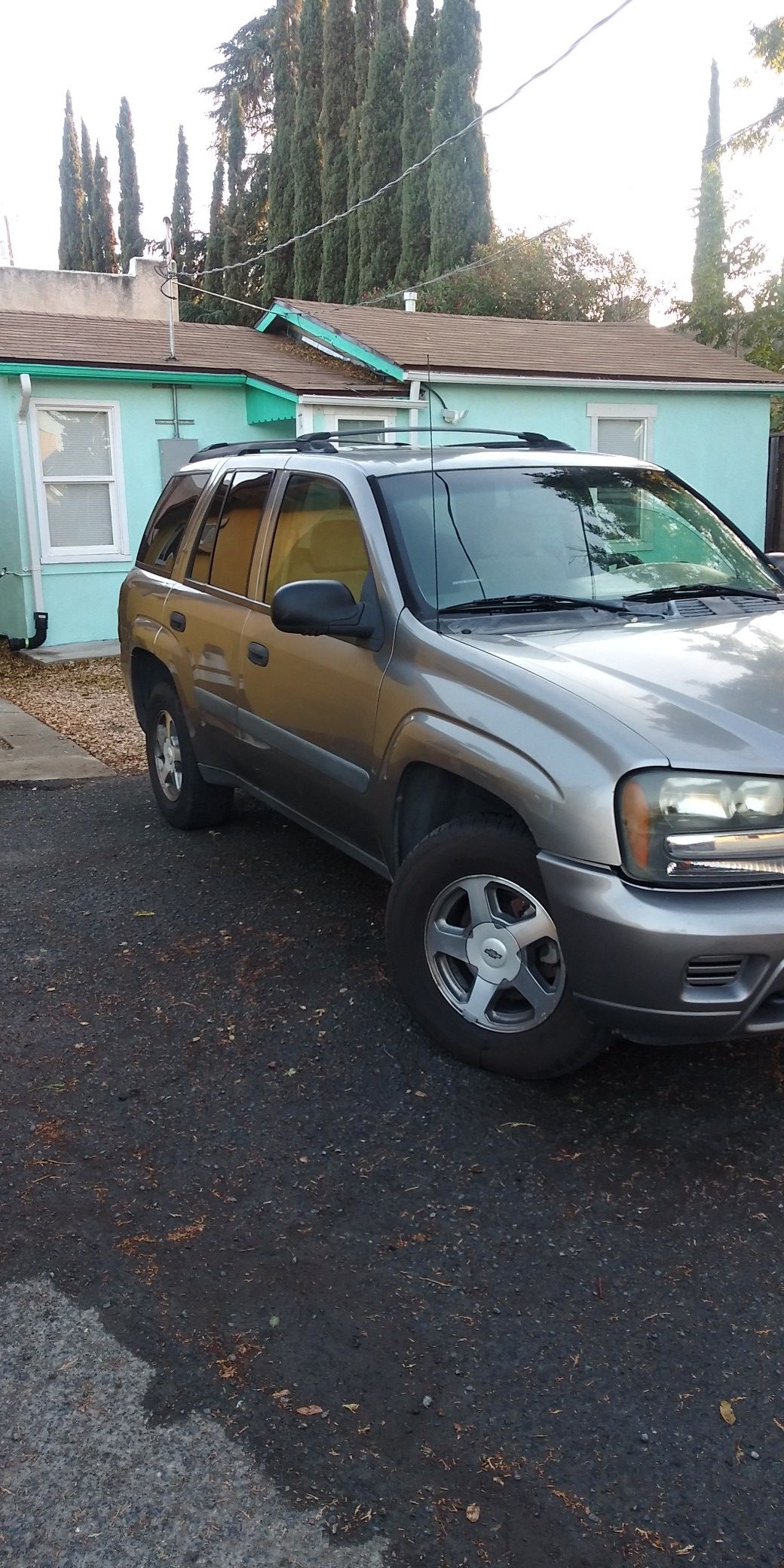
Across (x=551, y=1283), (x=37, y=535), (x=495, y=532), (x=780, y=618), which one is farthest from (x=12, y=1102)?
(x=37, y=535)

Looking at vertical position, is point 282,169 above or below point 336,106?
below

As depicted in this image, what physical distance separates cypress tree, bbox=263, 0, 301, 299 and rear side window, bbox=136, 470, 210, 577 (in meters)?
36.0

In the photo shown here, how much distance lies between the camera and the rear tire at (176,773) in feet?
20.6

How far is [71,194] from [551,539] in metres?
61.8

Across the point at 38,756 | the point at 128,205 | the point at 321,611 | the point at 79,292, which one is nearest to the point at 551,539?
the point at 321,611

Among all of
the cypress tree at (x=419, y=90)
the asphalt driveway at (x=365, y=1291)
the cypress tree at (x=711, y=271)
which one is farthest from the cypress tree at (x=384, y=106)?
the asphalt driveway at (x=365, y=1291)

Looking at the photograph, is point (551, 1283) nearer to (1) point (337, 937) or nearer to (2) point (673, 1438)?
(2) point (673, 1438)

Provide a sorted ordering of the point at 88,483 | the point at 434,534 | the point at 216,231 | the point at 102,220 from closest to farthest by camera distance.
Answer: the point at 434,534, the point at 88,483, the point at 216,231, the point at 102,220

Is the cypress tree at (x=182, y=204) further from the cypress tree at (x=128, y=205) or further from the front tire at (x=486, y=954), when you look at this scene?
the front tire at (x=486, y=954)

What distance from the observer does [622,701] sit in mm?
3291

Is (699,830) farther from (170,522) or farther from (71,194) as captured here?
(71,194)

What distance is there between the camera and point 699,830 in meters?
3.06

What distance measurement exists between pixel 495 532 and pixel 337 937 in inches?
68.4

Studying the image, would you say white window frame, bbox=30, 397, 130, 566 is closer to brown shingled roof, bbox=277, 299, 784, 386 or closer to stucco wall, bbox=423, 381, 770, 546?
brown shingled roof, bbox=277, 299, 784, 386
